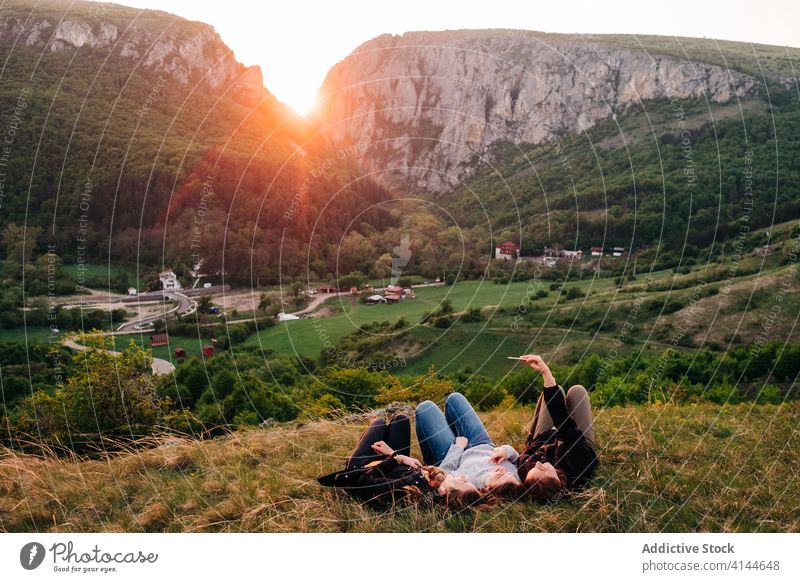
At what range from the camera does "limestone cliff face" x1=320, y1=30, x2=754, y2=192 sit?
18.9m

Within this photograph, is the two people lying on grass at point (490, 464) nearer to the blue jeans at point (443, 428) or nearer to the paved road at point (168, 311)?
the blue jeans at point (443, 428)

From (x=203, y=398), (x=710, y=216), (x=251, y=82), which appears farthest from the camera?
(x=710, y=216)

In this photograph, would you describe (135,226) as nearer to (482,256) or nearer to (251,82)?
(251,82)

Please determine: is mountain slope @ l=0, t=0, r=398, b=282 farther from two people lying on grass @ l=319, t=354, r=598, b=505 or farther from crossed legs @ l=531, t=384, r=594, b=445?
crossed legs @ l=531, t=384, r=594, b=445

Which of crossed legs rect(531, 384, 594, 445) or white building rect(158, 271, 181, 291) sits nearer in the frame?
crossed legs rect(531, 384, 594, 445)

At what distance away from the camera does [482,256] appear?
70.4ft

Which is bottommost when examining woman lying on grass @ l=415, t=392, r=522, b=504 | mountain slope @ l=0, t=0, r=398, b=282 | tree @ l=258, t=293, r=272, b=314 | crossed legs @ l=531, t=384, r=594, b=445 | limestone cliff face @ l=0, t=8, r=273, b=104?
tree @ l=258, t=293, r=272, b=314

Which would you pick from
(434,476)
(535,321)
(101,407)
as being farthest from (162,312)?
(434,476)

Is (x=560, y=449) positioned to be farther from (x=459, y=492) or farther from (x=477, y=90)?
(x=477, y=90)

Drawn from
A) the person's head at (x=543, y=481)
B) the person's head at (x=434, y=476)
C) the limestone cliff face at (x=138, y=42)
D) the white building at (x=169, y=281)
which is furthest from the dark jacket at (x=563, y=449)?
the limestone cliff face at (x=138, y=42)

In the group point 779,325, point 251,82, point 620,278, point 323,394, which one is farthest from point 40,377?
point 779,325

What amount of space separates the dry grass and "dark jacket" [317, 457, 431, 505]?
0.15 m

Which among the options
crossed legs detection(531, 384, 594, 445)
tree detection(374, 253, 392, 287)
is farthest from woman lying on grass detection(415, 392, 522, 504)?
tree detection(374, 253, 392, 287)

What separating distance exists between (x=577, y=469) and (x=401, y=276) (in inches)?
535
